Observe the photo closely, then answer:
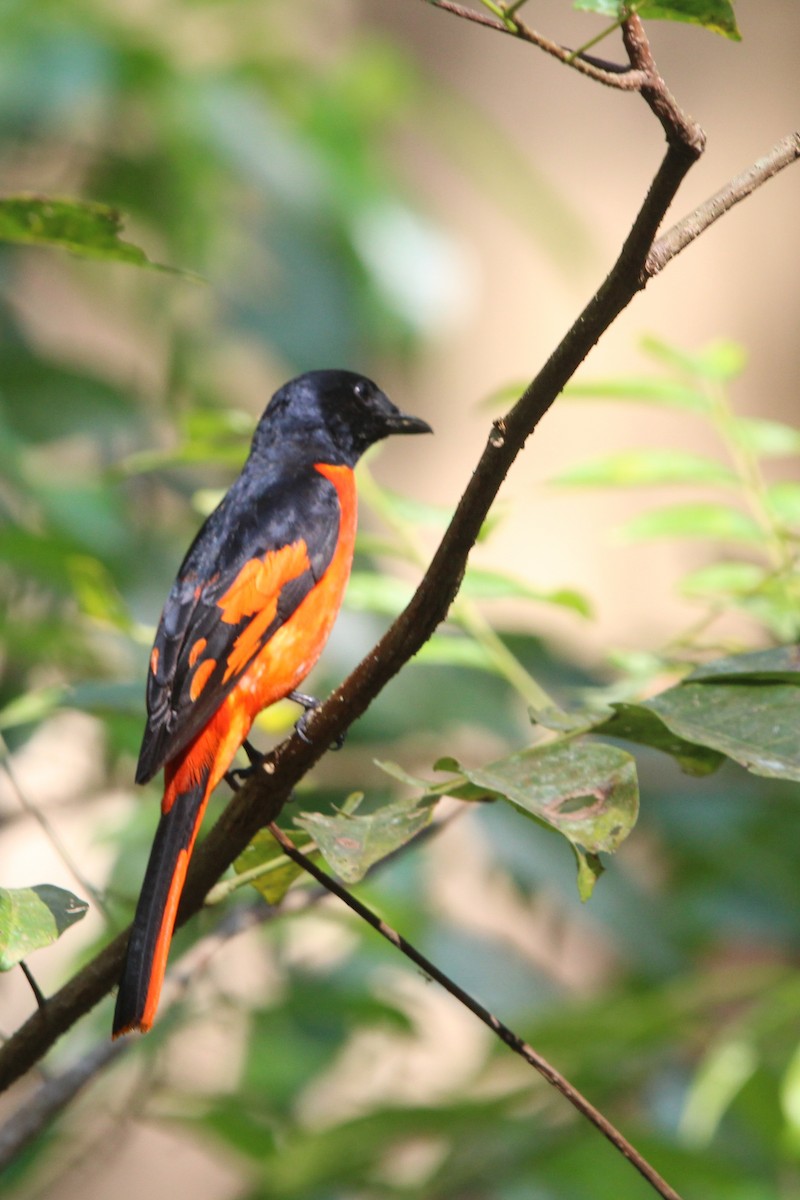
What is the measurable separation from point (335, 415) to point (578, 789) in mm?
1685

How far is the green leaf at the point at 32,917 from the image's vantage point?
112cm

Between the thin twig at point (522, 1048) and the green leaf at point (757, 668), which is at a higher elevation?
the green leaf at point (757, 668)

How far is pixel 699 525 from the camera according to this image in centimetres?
228

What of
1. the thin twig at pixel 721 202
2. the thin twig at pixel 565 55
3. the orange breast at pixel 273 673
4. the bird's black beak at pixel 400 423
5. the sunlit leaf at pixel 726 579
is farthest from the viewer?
the bird's black beak at pixel 400 423

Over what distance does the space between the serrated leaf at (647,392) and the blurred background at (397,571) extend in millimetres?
18

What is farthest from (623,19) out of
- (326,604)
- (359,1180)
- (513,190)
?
(513,190)

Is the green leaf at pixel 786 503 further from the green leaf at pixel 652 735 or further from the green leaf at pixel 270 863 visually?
the green leaf at pixel 270 863

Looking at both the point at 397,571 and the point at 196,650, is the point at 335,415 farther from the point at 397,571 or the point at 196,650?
the point at 397,571

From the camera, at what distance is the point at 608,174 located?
239 inches

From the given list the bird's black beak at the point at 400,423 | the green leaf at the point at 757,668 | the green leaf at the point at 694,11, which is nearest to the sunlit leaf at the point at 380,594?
the bird's black beak at the point at 400,423

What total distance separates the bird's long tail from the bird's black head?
4.06ft

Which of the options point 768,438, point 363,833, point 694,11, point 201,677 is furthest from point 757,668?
point 768,438

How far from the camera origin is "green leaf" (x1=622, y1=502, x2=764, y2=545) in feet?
7.29

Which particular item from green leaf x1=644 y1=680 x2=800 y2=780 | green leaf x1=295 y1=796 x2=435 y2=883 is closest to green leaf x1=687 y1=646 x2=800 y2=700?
green leaf x1=644 y1=680 x2=800 y2=780
